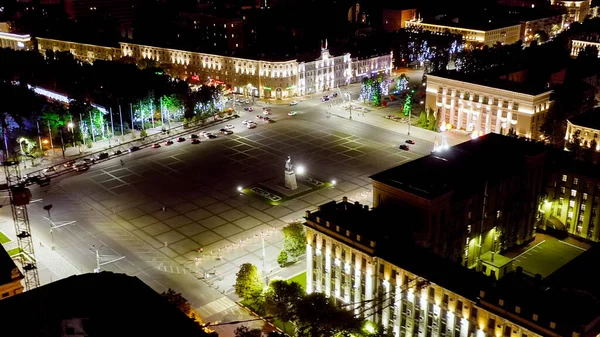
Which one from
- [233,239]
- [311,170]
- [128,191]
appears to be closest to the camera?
[233,239]

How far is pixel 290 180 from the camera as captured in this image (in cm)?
13250

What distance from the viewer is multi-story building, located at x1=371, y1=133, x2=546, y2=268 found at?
309ft

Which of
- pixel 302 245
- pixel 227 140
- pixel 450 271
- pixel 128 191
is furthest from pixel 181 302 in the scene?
pixel 227 140

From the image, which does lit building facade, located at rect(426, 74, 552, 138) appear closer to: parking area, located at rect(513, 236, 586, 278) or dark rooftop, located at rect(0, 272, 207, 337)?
parking area, located at rect(513, 236, 586, 278)

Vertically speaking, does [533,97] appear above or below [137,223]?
above

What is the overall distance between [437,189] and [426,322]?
73.8 ft

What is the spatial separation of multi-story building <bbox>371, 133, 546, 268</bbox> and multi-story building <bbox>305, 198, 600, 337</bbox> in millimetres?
4302

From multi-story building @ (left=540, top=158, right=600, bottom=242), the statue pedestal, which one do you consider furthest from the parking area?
the statue pedestal

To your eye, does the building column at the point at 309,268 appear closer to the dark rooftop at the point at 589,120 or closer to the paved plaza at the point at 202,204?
the paved plaza at the point at 202,204

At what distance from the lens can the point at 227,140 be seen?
169000 mm

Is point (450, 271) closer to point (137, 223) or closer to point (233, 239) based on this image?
point (233, 239)

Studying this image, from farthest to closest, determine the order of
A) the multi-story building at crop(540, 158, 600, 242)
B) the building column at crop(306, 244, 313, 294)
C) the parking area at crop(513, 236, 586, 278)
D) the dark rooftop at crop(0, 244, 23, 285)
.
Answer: the multi-story building at crop(540, 158, 600, 242), the parking area at crop(513, 236, 586, 278), the building column at crop(306, 244, 313, 294), the dark rooftop at crop(0, 244, 23, 285)

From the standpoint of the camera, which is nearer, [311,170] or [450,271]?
[450,271]

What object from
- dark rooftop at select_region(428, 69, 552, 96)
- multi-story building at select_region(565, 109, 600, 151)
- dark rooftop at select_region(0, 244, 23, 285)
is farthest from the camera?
dark rooftop at select_region(428, 69, 552, 96)
